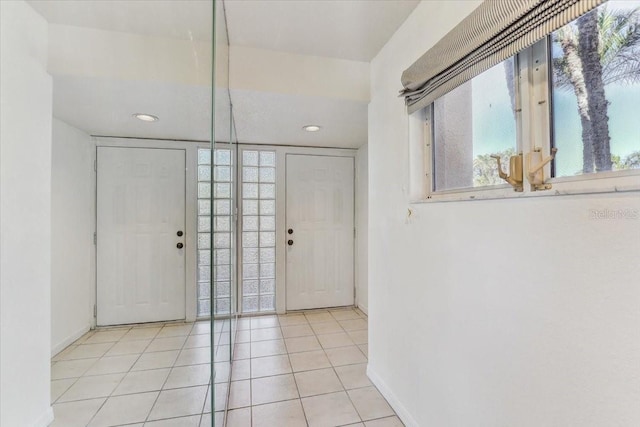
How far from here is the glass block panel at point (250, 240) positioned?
3.41m

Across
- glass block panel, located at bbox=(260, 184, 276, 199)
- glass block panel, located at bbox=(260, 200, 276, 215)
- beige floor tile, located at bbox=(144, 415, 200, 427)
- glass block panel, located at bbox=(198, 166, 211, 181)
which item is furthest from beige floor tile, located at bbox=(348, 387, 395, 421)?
glass block panel, located at bbox=(260, 184, 276, 199)

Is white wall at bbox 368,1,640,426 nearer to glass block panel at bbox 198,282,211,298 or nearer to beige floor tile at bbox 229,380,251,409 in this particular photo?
beige floor tile at bbox 229,380,251,409

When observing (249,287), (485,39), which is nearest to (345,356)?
(249,287)

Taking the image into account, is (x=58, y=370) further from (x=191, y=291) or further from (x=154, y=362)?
(x=191, y=291)

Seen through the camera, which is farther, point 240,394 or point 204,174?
point 240,394

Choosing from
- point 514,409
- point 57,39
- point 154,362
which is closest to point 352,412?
point 514,409

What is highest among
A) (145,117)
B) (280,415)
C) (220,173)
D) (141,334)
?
(145,117)

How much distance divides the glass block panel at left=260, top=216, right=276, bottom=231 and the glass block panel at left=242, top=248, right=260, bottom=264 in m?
0.29

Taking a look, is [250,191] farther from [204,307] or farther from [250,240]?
[204,307]

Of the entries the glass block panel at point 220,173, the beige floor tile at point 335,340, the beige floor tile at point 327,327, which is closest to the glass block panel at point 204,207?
the glass block panel at point 220,173

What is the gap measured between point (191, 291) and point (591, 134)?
Result: 1.70 meters

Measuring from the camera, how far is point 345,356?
95.5 inches

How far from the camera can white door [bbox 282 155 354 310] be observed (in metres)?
3.52

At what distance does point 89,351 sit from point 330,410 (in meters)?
1.36
